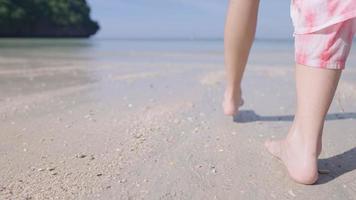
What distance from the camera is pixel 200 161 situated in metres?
1.44

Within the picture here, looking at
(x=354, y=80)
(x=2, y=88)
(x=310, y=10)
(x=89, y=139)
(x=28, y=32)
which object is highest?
(x=310, y=10)

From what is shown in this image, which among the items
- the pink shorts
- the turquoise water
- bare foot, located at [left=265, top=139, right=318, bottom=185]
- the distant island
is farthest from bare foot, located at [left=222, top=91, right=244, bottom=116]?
the distant island

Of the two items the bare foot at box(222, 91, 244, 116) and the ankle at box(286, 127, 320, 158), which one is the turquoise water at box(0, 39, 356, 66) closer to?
the bare foot at box(222, 91, 244, 116)

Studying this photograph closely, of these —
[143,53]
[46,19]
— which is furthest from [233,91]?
[46,19]

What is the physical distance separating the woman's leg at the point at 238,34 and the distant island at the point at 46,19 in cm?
3782

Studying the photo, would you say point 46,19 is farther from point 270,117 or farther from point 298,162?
point 298,162

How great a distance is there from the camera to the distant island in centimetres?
3819

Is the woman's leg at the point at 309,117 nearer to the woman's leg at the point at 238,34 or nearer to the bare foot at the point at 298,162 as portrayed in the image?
the bare foot at the point at 298,162

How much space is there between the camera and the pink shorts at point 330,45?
1269 mm

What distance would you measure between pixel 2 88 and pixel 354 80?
2722 mm

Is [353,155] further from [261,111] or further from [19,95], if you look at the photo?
[19,95]

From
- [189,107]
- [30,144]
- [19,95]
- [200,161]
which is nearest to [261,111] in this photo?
[189,107]

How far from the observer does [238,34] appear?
160cm

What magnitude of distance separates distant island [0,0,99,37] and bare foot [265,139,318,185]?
3820 centimetres
